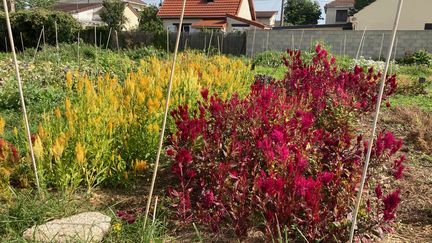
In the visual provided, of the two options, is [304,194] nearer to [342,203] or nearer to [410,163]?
[342,203]

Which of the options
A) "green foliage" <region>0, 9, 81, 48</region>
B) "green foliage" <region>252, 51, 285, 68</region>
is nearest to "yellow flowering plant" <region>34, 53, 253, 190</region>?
"green foliage" <region>252, 51, 285, 68</region>

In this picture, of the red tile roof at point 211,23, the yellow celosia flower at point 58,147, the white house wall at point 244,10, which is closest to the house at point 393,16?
the red tile roof at point 211,23

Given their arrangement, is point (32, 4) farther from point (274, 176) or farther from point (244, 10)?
point (274, 176)

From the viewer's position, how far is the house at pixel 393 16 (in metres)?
26.2

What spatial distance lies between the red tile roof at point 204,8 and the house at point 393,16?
9.88 metres

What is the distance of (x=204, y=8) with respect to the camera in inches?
1316

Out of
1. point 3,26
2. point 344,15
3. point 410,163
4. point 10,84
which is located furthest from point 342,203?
point 344,15

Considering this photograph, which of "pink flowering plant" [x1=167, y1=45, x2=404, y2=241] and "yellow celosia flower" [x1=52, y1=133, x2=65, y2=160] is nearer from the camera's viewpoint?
"pink flowering plant" [x1=167, y1=45, x2=404, y2=241]

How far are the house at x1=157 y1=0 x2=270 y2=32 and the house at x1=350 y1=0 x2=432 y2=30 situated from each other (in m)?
8.03

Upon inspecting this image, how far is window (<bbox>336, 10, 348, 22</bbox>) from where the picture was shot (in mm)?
54688

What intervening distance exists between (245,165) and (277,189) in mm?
664

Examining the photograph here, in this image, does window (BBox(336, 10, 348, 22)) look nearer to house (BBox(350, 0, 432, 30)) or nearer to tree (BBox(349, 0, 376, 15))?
tree (BBox(349, 0, 376, 15))

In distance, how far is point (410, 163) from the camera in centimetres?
410

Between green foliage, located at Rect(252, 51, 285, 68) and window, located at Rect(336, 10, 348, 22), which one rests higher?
window, located at Rect(336, 10, 348, 22)
